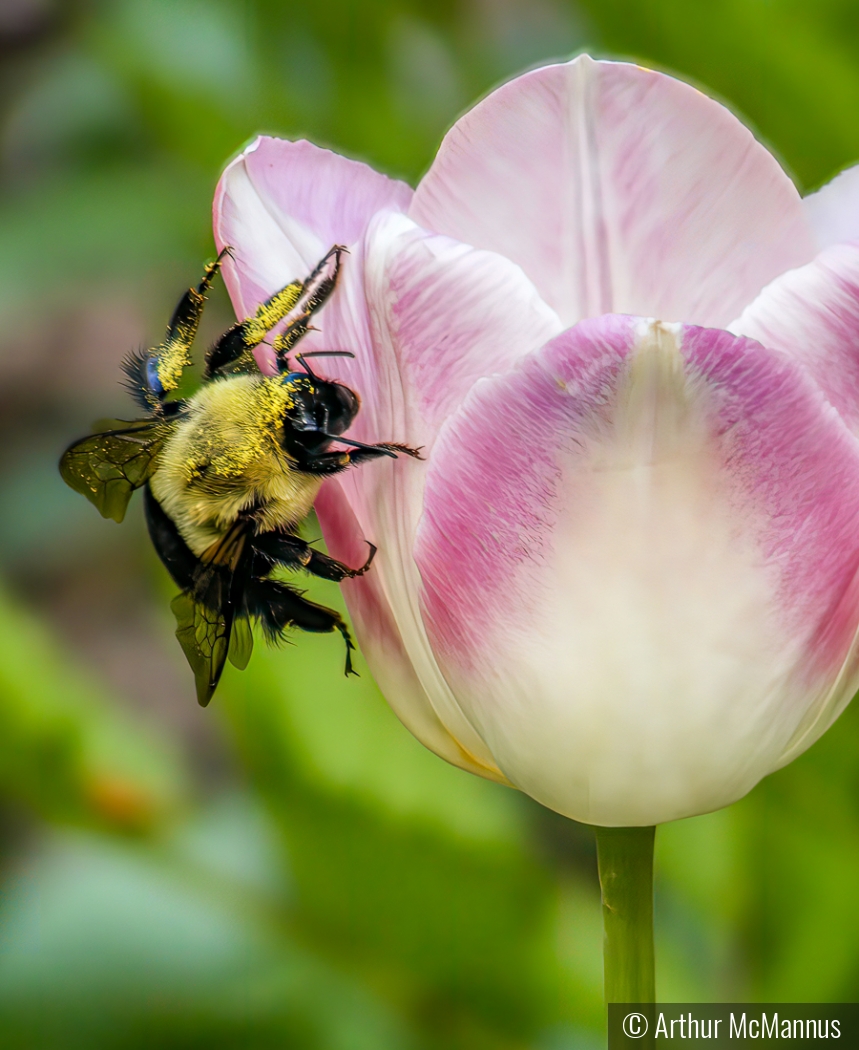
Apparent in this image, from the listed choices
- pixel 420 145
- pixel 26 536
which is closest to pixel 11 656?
pixel 420 145

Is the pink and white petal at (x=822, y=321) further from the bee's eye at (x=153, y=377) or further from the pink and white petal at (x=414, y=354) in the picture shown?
the bee's eye at (x=153, y=377)

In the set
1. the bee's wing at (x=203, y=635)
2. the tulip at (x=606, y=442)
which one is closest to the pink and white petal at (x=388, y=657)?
the tulip at (x=606, y=442)

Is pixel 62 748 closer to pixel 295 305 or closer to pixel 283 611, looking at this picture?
pixel 283 611

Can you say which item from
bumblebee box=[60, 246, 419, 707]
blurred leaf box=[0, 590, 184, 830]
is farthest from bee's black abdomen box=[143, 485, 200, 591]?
blurred leaf box=[0, 590, 184, 830]

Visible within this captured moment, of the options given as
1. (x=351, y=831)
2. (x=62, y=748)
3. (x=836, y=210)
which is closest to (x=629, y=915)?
(x=836, y=210)

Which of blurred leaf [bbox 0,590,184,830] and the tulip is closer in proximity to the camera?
the tulip

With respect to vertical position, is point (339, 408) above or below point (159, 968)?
above

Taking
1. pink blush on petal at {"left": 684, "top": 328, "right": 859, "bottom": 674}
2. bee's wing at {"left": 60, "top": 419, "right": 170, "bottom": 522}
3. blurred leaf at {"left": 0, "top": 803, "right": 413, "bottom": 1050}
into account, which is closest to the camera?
pink blush on petal at {"left": 684, "top": 328, "right": 859, "bottom": 674}

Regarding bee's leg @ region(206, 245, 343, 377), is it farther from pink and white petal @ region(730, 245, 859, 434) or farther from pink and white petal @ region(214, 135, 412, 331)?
pink and white petal @ region(730, 245, 859, 434)

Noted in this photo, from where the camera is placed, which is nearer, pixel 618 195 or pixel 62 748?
pixel 618 195
